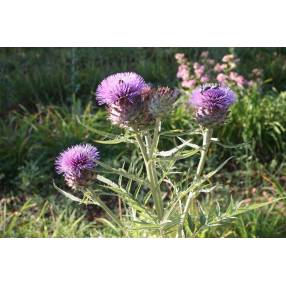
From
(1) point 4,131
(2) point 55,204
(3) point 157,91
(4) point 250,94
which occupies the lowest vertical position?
(2) point 55,204

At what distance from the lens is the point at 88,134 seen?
2.56m

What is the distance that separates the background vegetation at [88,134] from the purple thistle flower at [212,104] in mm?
639

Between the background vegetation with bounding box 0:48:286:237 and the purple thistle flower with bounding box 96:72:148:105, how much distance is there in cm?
69

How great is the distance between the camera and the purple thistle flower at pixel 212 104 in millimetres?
1155

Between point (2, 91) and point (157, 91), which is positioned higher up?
point (157, 91)

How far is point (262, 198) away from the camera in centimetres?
223

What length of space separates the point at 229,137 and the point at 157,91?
1.47 meters

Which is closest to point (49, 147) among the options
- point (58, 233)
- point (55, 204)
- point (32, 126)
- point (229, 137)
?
point (32, 126)

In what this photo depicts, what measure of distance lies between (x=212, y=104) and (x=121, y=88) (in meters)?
0.20

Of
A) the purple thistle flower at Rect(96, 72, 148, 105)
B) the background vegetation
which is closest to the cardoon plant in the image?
the purple thistle flower at Rect(96, 72, 148, 105)

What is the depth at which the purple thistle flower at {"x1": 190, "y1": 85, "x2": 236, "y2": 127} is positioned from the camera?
3.79 feet

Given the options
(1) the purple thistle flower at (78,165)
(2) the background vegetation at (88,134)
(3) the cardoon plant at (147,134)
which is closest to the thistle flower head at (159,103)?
(3) the cardoon plant at (147,134)

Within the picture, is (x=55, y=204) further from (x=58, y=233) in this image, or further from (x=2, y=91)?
(x=2, y=91)

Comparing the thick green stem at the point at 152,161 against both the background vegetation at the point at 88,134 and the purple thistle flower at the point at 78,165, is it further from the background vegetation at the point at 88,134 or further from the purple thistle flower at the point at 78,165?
the background vegetation at the point at 88,134
